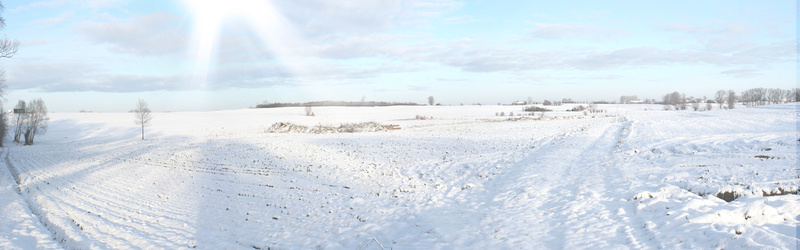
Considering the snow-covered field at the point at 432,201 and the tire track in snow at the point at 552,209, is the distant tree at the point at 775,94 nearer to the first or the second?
the snow-covered field at the point at 432,201

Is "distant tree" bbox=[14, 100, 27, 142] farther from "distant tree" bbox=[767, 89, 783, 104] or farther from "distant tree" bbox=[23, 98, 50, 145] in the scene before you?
"distant tree" bbox=[767, 89, 783, 104]

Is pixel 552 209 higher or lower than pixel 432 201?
higher

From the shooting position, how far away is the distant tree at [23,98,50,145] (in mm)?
49500

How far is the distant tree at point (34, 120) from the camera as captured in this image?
4950cm

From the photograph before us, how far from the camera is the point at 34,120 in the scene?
1994 inches

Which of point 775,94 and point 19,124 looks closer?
point 19,124

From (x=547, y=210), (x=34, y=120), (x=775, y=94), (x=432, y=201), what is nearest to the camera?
(x=547, y=210)

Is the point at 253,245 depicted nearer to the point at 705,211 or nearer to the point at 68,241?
the point at 68,241

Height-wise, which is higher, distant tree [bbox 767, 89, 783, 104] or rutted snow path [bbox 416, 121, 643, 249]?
distant tree [bbox 767, 89, 783, 104]

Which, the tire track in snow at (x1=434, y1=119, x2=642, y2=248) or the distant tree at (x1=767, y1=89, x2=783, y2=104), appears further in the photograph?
the distant tree at (x1=767, y1=89, x2=783, y2=104)

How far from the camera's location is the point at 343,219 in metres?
9.08

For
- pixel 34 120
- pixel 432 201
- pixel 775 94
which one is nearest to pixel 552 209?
pixel 432 201

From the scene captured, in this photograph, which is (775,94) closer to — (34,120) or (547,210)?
(547,210)

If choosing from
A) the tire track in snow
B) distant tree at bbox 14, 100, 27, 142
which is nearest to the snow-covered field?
the tire track in snow
